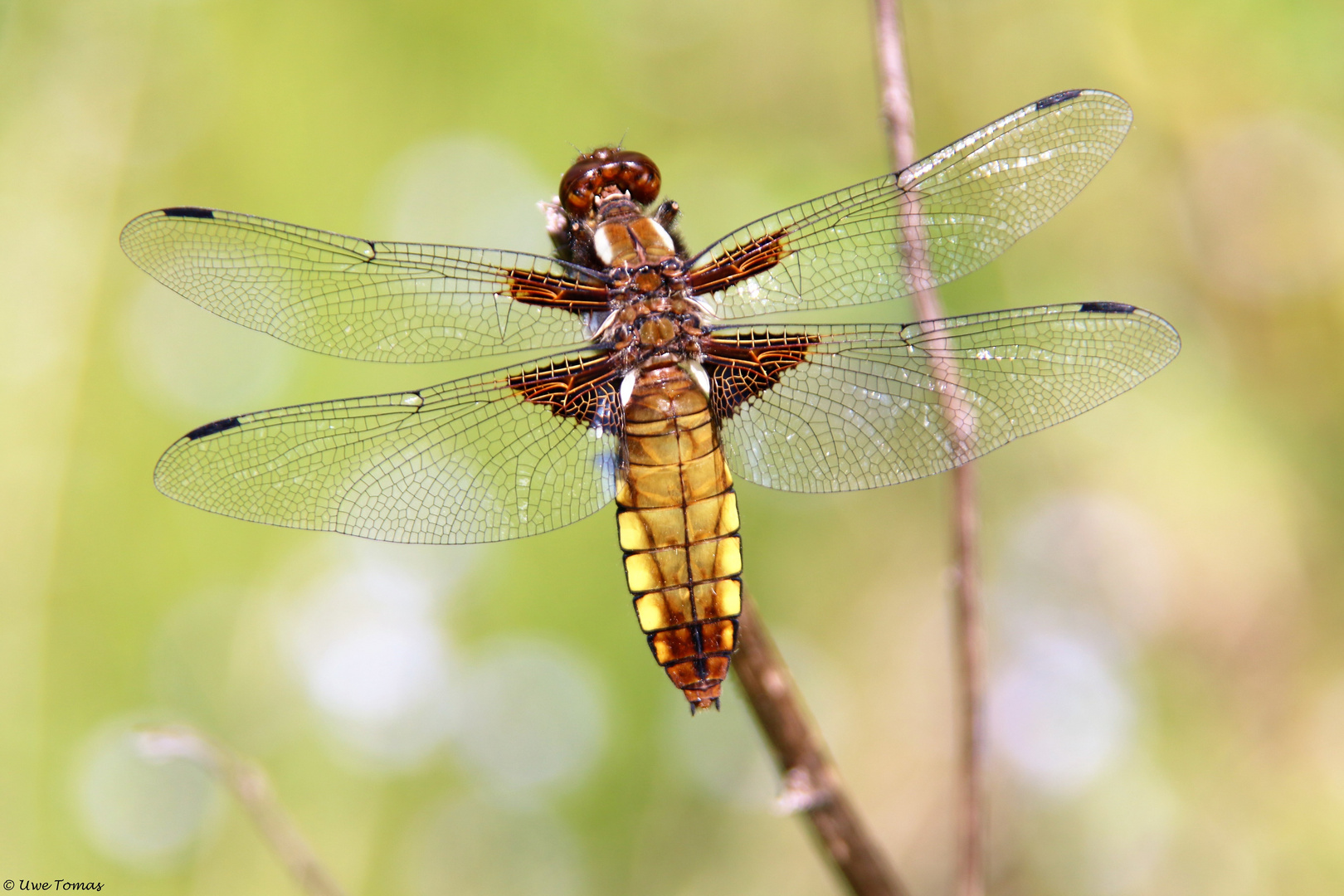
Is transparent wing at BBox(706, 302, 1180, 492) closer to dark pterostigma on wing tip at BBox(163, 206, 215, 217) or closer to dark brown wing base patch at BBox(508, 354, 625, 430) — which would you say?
dark brown wing base patch at BBox(508, 354, 625, 430)

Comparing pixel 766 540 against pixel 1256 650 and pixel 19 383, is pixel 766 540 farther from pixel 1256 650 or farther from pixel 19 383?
pixel 19 383

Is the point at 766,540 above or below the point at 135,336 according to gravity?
below

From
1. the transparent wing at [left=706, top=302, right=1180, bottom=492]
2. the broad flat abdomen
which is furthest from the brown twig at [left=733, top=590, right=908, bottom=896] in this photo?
the transparent wing at [left=706, top=302, right=1180, bottom=492]

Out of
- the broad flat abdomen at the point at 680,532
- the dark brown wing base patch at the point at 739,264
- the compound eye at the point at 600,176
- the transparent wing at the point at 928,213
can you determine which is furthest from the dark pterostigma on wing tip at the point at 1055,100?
the broad flat abdomen at the point at 680,532

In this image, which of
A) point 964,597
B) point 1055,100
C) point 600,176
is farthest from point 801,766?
point 1055,100

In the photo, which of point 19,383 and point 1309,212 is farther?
point 1309,212

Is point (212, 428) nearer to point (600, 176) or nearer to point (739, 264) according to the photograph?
point (600, 176)

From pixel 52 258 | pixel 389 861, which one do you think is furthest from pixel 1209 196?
pixel 52 258
